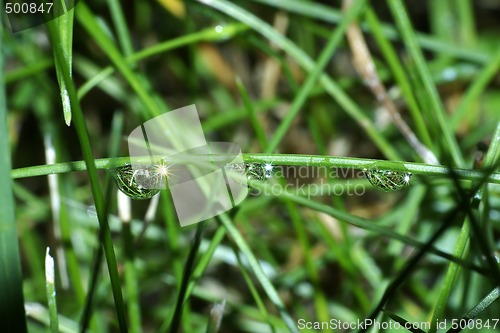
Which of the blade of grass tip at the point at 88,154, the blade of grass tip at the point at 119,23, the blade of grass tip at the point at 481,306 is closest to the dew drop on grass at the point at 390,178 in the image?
the blade of grass tip at the point at 481,306

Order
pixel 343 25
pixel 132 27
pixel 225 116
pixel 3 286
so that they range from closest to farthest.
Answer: pixel 3 286
pixel 343 25
pixel 225 116
pixel 132 27

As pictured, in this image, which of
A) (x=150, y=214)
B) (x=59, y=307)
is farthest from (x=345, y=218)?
(x=59, y=307)

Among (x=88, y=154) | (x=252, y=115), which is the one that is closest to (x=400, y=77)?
(x=252, y=115)

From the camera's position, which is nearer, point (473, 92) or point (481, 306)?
point (481, 306)

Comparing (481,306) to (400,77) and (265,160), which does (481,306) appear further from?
(400,77)

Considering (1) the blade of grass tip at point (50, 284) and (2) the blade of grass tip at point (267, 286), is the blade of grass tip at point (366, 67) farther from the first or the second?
(1) the blade of grass tip at point (50, 284)

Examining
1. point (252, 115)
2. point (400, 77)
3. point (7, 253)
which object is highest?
point (400, 77)

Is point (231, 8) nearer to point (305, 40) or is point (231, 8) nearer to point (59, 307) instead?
point (305, 40)

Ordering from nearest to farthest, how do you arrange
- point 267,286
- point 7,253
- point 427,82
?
point 7,253 < point 267,286 < point 427,82

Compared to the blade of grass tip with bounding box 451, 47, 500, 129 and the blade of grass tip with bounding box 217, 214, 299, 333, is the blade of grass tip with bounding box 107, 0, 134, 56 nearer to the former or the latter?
the blade of grass tip with bounding box 217, 214, 299, 333
